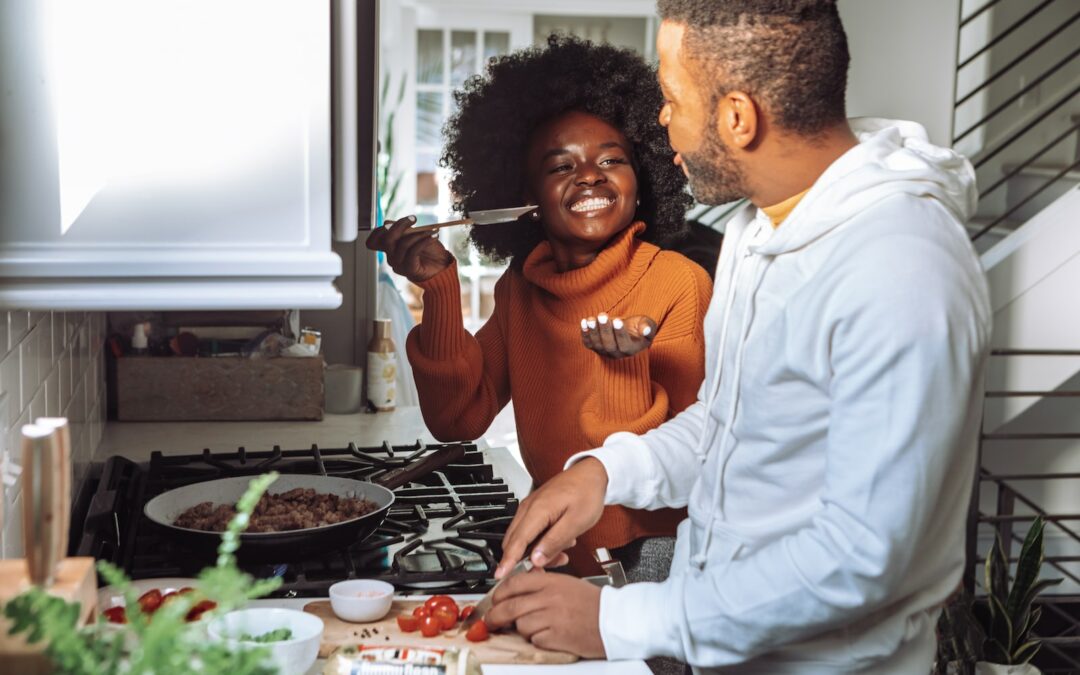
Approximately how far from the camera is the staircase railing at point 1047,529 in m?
3.01

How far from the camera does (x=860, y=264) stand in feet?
3.74

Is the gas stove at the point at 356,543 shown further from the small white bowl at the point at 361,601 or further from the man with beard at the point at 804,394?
the man with beard at the point at 804,394

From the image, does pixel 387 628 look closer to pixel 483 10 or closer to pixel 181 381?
pixel 181 381

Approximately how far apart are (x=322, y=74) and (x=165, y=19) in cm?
17

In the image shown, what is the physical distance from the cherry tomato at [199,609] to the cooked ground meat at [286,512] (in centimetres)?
30

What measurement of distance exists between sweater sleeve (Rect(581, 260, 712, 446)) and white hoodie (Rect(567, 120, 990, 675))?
22.0 inches

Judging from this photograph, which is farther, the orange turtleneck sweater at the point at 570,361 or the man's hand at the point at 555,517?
the orange turtleneck sweater at the point at 570,361

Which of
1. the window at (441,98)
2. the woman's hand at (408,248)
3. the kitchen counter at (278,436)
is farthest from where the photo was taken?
the window at (441,98)

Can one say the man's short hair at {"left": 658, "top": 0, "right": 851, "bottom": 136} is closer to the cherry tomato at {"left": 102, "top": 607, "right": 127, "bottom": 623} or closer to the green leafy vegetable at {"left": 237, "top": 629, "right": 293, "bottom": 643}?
the green leafy vegetable at {"left": 237, "top": 629, "right": 293, "bottom": 643}

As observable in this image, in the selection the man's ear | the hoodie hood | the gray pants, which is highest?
the man's ear

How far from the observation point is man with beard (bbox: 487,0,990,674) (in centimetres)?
111

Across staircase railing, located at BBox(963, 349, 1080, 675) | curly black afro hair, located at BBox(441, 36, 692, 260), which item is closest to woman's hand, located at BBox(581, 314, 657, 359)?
curly black afro hair, located at BBox(441, 36, 692, 260)

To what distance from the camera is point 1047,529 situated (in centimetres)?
445

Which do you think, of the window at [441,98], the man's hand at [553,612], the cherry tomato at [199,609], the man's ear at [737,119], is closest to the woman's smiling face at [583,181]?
the man's ear at [737,119]
